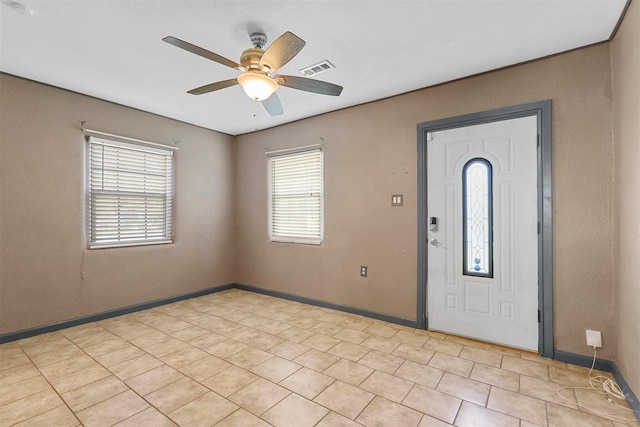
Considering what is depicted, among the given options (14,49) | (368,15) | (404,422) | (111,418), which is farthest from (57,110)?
(404,422)

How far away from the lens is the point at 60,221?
3.24 m

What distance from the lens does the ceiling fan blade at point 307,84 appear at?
215cm

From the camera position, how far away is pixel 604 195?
235cm

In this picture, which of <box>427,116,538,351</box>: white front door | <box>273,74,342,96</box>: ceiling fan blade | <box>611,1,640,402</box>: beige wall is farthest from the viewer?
<box>427,116,538,351</box>: white front door

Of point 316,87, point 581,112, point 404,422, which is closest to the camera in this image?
point 404,422

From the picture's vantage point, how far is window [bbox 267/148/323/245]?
418 centimetres

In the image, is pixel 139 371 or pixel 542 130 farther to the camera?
pixel 542 130

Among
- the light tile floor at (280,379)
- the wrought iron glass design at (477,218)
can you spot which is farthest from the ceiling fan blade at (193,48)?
the wrought iron glass design at (477,218)

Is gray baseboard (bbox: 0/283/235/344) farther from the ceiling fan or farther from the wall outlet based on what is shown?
the wall outlet

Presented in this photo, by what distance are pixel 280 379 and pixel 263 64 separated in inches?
88.3

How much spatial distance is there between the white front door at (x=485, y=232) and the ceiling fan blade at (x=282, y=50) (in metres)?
1.88

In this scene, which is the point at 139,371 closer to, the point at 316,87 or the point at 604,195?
the point at 316,87

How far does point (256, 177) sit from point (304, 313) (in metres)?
2.27

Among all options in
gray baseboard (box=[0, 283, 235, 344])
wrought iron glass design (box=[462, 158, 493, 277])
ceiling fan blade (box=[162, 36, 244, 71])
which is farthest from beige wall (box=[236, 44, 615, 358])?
ceiling fan blade (box=[162, 36, 244, 71])
